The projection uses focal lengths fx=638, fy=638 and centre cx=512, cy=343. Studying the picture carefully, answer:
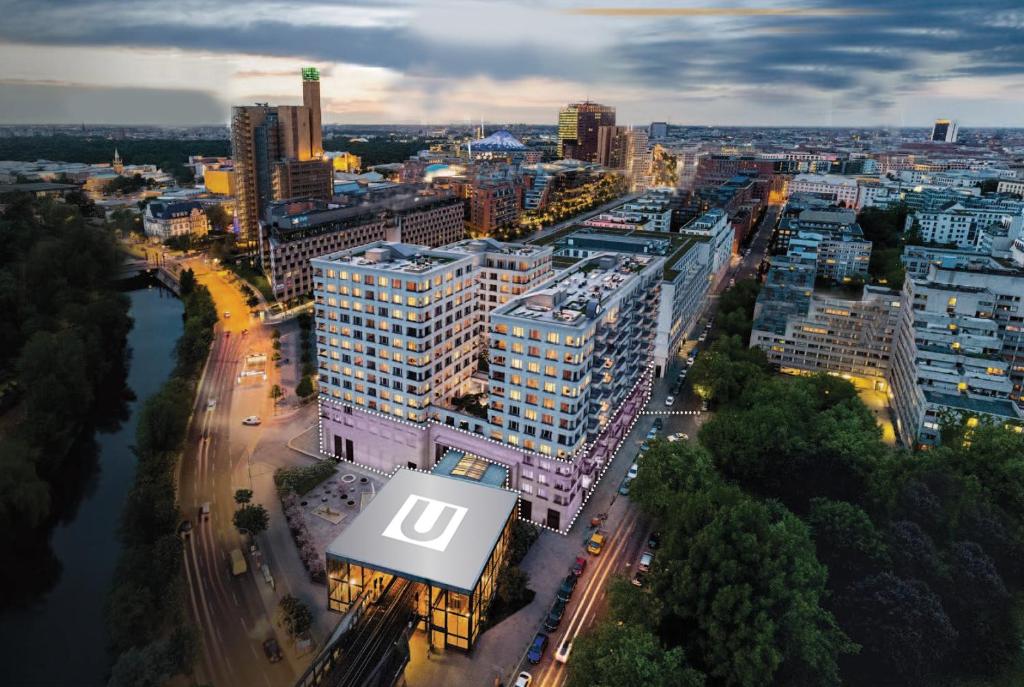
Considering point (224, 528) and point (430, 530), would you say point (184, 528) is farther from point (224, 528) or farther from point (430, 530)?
point (430, 530)

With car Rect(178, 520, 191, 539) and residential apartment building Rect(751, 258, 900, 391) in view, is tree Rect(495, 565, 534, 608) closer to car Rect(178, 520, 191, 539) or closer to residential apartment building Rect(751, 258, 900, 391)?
car Rect(178, 520, 191, 539)

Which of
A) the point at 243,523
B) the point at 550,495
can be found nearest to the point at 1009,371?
the point at 550,495

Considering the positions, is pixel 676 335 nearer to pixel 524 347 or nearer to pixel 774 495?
pixel 774 495

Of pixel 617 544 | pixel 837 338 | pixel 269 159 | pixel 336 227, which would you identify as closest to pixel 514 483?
pixel 617 544

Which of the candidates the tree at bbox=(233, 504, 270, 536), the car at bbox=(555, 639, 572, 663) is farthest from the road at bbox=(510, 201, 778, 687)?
the tree at bbox=(233, 504, 270, 536)

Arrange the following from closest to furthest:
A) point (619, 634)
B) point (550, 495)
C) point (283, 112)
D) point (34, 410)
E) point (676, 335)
→ point (619, 634) < point (550, 495) < point (34, 410) < point (676, 335) < point (283, 112)

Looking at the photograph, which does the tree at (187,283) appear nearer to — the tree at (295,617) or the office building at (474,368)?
the office building at (474,368)
